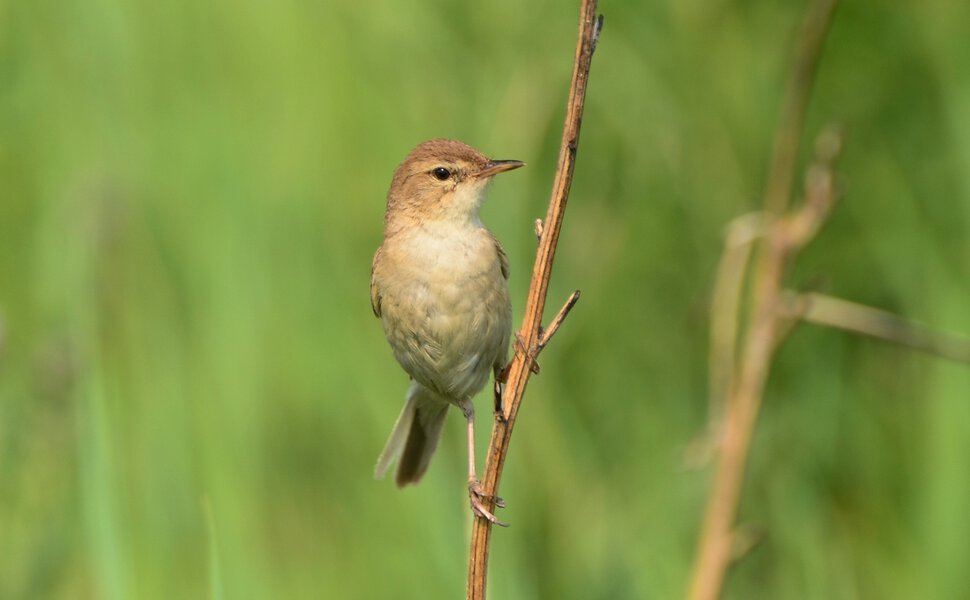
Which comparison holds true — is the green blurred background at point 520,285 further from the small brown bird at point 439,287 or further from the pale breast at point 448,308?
the pale breast at point 448,308

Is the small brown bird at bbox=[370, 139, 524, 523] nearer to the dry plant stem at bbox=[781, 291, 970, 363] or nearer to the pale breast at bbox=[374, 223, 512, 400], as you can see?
the pale breast at bbox=[374, 223, 512, 400]

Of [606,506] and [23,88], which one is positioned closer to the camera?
[606,506]

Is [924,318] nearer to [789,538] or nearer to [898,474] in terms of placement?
[898,474]

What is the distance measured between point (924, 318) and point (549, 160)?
141 centimetres

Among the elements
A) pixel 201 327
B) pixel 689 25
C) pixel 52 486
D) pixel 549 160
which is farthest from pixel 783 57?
pixel 52 486

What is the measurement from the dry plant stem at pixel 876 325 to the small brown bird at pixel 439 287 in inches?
33.3

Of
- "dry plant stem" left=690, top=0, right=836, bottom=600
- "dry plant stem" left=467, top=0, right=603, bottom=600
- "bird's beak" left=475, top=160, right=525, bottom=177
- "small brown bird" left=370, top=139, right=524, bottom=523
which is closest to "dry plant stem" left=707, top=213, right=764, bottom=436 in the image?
"dry plant stem" left=690, top=0, right=836, bottom=600

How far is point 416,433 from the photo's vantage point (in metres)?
3.29

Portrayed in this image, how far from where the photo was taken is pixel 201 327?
4527mm

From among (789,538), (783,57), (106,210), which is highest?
(783,57)

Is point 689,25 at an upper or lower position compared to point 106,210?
upper

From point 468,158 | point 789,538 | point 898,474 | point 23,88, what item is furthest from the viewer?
point 23,88

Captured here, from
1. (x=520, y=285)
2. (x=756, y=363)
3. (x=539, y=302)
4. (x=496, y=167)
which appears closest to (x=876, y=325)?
(x=756, y=363)

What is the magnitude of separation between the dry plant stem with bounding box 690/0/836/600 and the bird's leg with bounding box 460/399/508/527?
69cm
